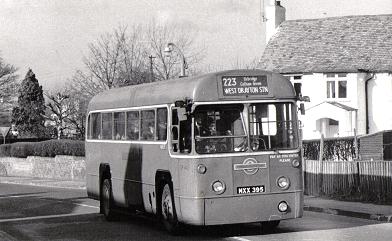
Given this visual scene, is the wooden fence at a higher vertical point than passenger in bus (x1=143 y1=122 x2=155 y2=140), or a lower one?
lower

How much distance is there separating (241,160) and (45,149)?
3186cm

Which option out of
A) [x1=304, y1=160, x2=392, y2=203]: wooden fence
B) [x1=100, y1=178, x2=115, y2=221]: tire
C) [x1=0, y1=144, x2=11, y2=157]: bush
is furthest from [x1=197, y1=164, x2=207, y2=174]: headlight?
[x1=0, y1=144, x2=11, y2=157]: bush

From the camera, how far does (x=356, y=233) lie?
13.9m

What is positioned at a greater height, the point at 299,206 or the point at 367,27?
the point at 367,27

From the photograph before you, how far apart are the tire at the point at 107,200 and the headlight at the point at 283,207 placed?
5554mm

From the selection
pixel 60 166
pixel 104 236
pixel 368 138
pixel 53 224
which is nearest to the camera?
pixel 104 236

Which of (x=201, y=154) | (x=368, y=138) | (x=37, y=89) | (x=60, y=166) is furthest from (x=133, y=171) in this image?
(x=37, y=89)

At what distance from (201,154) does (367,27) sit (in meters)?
39.2

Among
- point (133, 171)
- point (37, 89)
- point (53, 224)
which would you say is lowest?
point (53, 224)

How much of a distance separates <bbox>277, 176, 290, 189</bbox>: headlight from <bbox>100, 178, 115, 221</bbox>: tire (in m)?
5.54

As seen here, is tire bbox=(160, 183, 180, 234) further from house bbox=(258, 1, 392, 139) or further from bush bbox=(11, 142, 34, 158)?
bush bbox=(11, 142, 34, 158)

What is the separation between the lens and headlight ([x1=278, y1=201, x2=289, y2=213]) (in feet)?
44.9

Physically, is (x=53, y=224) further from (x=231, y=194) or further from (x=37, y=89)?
(x=37, y=89)

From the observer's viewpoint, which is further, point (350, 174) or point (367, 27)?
point (367, 27)
